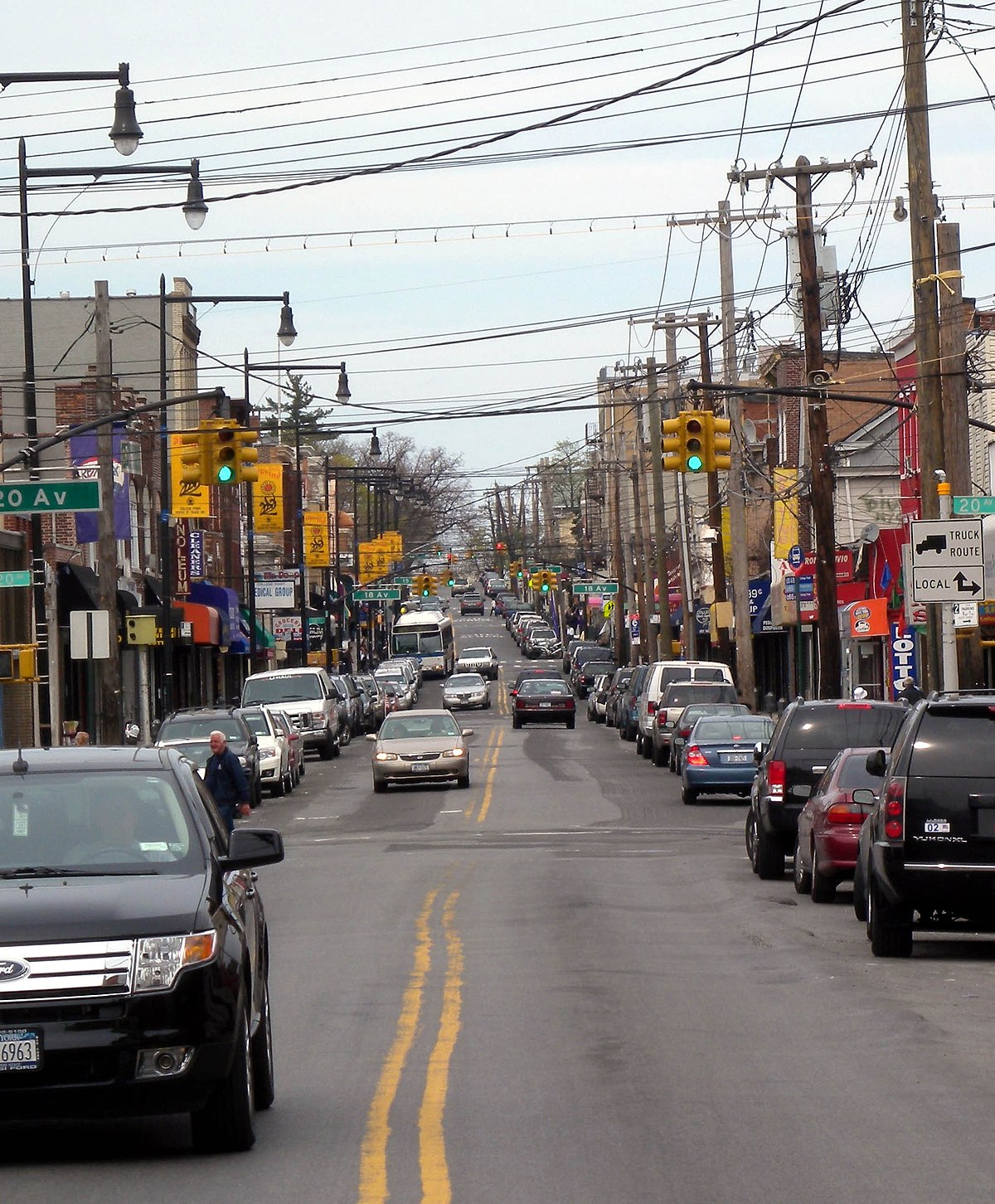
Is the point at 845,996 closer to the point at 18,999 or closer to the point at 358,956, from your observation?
the point at 358,956

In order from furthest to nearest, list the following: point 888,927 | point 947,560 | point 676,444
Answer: point 676,444, point 947,560, point 888,927

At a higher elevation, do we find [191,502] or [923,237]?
[923,237]

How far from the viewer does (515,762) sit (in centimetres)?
4578

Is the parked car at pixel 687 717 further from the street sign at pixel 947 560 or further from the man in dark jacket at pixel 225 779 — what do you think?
the man in dark jacket at pixel 225 779

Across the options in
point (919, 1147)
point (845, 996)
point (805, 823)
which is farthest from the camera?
point (805, 823)

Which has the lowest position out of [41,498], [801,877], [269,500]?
[801,877]

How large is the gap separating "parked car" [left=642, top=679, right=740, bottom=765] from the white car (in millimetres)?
8492

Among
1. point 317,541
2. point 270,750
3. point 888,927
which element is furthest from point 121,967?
point 317,541

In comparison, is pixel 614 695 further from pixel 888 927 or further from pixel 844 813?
pixel 888 927

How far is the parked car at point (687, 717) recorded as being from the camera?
3888 cm

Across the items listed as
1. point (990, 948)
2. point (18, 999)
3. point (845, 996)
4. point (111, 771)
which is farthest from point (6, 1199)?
point (990, 948)

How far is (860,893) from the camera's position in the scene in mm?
15930

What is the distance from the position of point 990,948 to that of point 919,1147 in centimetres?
736

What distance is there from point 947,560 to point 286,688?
29045 mm
